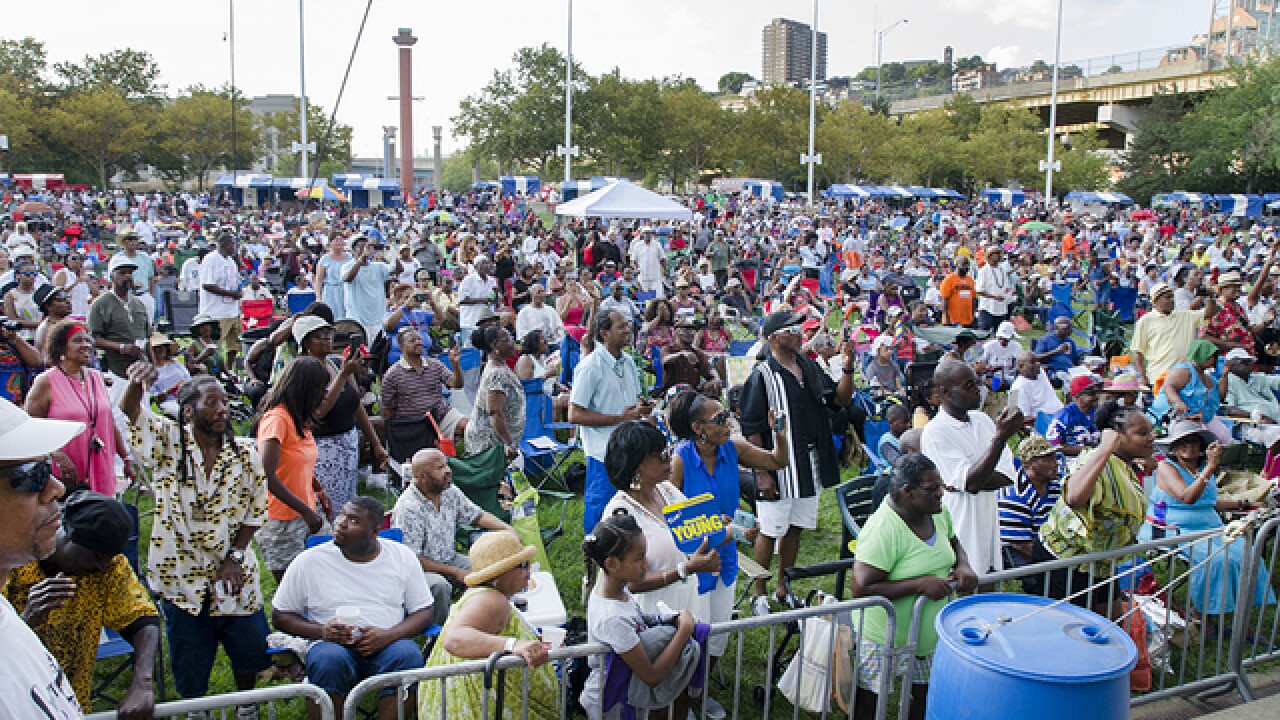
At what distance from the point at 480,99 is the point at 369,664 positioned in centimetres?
5380

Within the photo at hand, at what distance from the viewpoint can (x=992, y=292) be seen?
1280 cm

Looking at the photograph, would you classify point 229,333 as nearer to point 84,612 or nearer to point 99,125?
point 84,612

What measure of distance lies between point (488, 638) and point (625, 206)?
1069cm

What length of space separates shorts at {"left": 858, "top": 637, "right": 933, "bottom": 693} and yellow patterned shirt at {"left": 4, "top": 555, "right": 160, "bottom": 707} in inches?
109

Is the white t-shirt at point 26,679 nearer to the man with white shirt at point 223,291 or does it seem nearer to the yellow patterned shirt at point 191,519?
the yellow patterned shirt at point 191,519

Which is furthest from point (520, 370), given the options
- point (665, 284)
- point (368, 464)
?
point (665, 284)

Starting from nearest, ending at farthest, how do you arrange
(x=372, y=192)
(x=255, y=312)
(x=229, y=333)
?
(x=229, y=333), (x=255, y=312), (x=372, y=192)

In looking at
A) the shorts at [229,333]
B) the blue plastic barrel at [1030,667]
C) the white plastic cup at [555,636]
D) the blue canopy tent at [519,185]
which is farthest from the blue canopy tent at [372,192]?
the blue plastic barrel at [1030,667]

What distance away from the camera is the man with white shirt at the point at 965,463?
4449 mm

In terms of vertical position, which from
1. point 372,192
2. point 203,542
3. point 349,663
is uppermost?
point 372,192

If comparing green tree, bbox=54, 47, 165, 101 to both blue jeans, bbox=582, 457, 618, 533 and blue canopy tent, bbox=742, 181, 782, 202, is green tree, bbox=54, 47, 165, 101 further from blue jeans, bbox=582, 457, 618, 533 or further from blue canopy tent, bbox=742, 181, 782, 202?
blue jeans, bbox=582, 457, 618, 533

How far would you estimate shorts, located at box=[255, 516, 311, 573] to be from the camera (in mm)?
4820

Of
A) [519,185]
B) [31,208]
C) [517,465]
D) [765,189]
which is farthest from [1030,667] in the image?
[765,189]

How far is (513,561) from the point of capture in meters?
3.47
